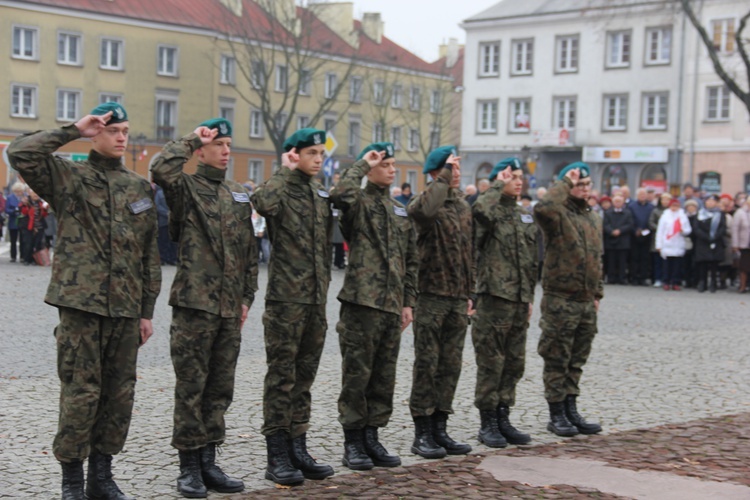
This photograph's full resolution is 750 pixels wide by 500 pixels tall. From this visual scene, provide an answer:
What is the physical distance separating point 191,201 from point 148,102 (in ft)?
177

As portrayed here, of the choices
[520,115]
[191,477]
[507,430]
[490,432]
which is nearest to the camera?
[191,477]

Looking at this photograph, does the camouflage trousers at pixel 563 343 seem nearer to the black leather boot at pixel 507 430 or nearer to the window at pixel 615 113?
the black leather boot at pixel 507 430

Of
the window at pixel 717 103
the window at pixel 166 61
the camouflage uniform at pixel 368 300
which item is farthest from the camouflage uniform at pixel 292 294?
the window at pixel 166 61

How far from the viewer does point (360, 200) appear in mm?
7398

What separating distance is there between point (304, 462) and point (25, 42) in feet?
171

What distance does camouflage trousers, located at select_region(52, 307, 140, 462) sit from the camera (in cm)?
595

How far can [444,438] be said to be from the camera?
7777 mm

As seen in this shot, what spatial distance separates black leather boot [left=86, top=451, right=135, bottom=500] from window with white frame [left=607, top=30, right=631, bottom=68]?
51135 millimetres

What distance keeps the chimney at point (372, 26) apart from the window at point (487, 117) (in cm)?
1680

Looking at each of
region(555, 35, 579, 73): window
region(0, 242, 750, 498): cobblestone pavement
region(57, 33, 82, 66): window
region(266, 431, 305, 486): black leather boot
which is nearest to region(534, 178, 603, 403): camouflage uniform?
region(0, 242, 750, 498): cobblestone pavement

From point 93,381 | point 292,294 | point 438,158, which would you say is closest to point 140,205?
point 93,381

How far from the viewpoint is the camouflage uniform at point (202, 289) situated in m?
6.48

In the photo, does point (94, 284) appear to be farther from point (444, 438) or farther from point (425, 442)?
point (444, 438)

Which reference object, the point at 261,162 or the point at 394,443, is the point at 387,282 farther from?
the point at 261,162
